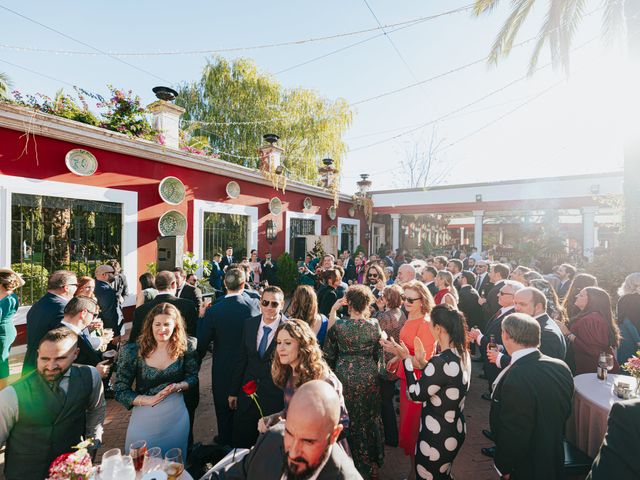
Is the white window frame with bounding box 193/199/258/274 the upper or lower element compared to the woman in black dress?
upper

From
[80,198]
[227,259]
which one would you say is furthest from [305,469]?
[227,259]

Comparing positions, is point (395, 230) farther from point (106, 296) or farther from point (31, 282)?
point (31, 282)

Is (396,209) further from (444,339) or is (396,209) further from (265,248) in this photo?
(444,339)

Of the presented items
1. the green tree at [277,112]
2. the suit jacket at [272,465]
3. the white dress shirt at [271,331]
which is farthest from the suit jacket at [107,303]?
the green tree at [277,112]

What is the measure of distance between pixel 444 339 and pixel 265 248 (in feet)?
30.3

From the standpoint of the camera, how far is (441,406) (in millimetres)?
2432

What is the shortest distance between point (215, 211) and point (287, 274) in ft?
10.8

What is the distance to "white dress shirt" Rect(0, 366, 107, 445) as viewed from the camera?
1773mm

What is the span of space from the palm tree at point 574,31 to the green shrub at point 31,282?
1136 centimetres

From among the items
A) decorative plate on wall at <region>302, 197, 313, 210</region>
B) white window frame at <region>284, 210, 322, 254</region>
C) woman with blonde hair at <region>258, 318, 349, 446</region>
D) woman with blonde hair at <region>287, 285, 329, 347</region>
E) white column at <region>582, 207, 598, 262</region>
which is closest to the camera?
woman with blonde hair at <region>258, 318, 349, 446</region>

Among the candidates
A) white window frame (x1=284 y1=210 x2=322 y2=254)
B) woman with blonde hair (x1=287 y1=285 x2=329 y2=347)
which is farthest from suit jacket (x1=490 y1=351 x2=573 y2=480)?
white window frame (x1=284 y1=210 x2=322 y2=254)

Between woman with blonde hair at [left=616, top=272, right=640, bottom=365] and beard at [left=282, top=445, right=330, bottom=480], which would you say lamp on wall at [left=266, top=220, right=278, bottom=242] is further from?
beard at [left=282, top=445, right=330, bottom=480]

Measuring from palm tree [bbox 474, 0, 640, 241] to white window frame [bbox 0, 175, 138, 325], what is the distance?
976 centimetres

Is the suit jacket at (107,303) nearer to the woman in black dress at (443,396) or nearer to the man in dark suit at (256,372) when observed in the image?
the man in dark suit at (256,372)
